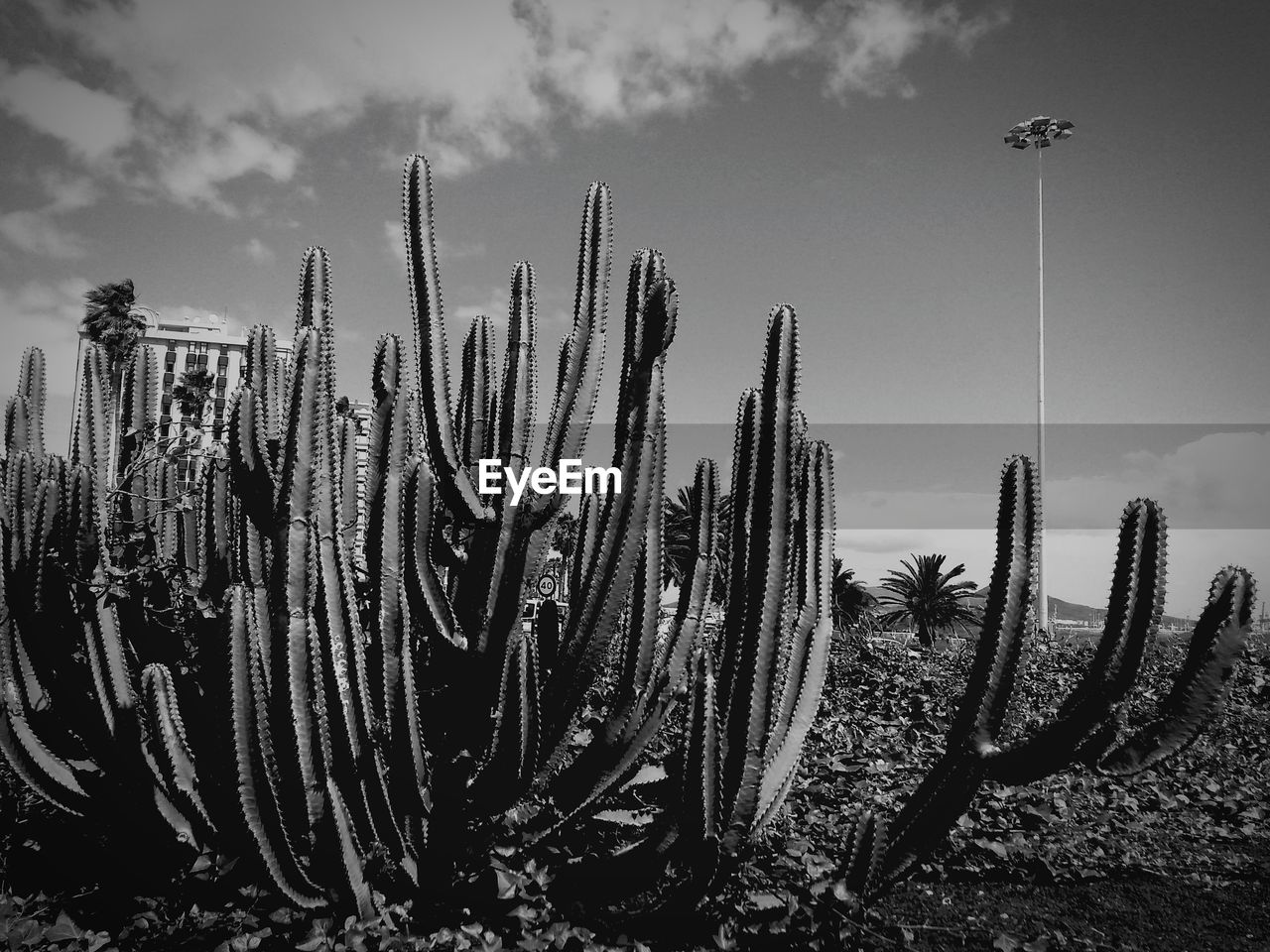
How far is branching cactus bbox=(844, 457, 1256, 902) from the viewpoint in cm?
284

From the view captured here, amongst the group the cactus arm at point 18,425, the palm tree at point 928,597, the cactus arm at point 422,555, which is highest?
the cactus arm at point 18,425

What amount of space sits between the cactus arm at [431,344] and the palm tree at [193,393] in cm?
306

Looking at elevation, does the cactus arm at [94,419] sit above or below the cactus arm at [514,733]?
above

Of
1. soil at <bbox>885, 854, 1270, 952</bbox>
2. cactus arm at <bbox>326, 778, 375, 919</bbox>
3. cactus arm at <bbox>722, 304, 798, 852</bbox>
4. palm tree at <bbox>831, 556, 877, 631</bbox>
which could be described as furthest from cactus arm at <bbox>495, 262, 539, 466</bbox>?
palm tree at <bbox>831, 556, 877, 631</bbox>

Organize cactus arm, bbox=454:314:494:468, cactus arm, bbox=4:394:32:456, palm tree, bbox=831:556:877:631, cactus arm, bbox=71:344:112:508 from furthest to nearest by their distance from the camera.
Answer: palm tree, bbox=831:556:877:631, cactus arm, bbox=4:394:32:456, cactus arm, bbox=71:344:112:508, cactus arm, bbox=454:314:494:468

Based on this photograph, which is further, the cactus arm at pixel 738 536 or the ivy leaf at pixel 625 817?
the ivy leaf at pixel 625 817

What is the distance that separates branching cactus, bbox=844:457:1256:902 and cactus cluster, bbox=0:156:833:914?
62 cm

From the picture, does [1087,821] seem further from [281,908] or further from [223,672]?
[223,672]

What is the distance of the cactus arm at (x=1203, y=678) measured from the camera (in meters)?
2.80

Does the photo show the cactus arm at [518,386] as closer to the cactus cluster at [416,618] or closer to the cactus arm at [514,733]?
the cactus cluster at [416,618]

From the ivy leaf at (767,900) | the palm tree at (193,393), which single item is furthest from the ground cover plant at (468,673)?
the palm tree at (193,393)

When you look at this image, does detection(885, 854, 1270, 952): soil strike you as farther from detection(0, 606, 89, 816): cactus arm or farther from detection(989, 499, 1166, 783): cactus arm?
detection(0, 606, 89, 816): cactus arm

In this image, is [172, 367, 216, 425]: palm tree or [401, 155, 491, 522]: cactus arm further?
[172, 367, 216, 425]: palm tree

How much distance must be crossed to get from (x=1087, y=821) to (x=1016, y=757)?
3.43 m
